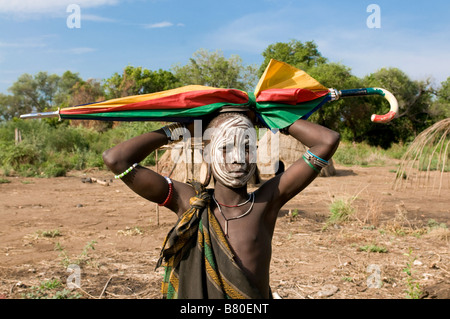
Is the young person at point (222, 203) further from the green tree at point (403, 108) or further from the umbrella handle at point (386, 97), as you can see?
the green tree at point (403, 108)

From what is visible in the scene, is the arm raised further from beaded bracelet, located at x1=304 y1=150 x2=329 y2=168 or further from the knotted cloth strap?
the knotted cloth strap

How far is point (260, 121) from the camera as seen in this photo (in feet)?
7.61

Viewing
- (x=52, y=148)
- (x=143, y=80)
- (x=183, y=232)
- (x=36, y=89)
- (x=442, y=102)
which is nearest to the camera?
(x=183, y=232)

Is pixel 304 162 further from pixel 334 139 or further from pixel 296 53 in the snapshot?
pixel 296 53

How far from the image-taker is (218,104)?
2141 millimetres

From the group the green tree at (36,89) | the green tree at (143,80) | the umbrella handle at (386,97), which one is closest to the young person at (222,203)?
the umbrella handle at (386,97)

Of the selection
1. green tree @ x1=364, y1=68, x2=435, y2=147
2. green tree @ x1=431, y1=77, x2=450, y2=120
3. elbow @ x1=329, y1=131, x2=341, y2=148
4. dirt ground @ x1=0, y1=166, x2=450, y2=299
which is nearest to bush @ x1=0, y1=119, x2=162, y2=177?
dirt ground @ x1=0, y1=166, x2=450, y2=299

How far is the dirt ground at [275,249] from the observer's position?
13.7 feet

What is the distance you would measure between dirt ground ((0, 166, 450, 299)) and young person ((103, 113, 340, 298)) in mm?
2029

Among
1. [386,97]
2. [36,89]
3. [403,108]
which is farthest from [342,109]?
[36,89]

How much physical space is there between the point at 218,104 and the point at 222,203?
0.52 meters

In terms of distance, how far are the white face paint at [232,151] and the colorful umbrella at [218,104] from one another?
11cm

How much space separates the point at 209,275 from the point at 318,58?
31018mm
